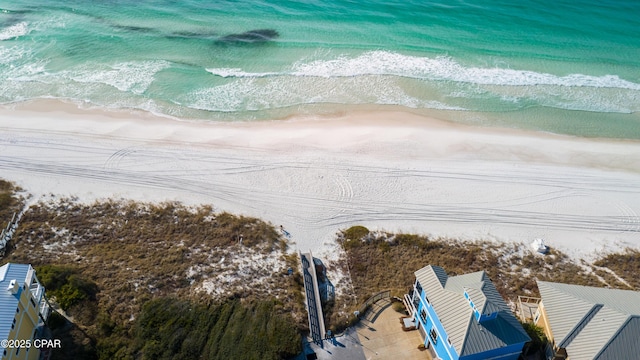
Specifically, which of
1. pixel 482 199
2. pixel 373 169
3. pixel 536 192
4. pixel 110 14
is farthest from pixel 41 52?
pixel 536 192

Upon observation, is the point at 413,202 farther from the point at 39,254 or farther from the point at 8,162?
the point at 8,162

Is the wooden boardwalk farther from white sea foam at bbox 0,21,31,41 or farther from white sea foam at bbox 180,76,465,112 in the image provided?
white sea foam at bbox 0,21,31,41

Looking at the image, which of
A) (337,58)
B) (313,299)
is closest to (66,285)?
(313,299)

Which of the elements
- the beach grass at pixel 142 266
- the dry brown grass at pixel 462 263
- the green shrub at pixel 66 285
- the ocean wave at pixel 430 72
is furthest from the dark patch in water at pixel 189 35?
the green shrub at pixel 66 285

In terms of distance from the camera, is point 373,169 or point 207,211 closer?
point 207,211

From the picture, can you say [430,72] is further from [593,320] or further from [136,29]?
[136,29]
